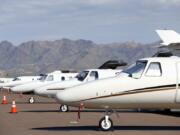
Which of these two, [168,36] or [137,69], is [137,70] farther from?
[168,36]

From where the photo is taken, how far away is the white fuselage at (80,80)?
28688mm

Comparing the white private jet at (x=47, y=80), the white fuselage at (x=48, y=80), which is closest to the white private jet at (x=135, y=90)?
the white fuselage at (x=48, y=80)

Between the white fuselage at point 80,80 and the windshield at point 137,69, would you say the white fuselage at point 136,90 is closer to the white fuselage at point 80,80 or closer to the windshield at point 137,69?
the windshield at point 137,69

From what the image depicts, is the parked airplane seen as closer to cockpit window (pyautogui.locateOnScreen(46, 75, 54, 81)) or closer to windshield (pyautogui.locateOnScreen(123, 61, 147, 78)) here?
windshield (pyautogui.locateOnScreen(123, 61, 147, 78))

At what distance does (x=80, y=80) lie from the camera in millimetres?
29297

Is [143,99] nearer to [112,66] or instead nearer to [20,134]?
[20,134]

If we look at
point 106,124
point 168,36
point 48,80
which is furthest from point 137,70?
point 168,36

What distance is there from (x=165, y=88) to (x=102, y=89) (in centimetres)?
185

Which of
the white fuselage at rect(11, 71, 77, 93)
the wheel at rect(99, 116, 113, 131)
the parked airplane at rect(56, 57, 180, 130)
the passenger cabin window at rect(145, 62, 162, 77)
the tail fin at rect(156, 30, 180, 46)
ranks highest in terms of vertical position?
the tail fin at rect(156, 30, 180, 46)

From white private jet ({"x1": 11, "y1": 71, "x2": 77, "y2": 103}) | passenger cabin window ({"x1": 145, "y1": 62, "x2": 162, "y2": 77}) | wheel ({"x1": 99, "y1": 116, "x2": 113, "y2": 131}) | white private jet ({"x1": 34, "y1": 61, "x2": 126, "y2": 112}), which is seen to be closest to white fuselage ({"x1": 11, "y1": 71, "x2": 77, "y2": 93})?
white private jet ({"x1": 11, "y1": 71, "x2": 77, "y2": 103})

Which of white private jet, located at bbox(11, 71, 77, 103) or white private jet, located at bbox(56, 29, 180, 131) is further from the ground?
white private jet, located at bbox(11, 71, 77, 103)

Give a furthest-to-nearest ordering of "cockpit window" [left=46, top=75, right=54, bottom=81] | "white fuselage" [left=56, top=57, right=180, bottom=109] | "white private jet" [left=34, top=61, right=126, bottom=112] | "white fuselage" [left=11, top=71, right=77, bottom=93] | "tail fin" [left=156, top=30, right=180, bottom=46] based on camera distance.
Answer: "tail fin" [left=156, top=30, right=180, bottom=46]
"cockpit window" [left=46, top=75, right=54, bottom=81]
"white fuselage" [left=11, top=71, right=77, bottom=93]
"white private jet" [left=34, top=61, right=126, bottom=112]
"white fuselage" [left=56, top=57, right=180, bottom=109]

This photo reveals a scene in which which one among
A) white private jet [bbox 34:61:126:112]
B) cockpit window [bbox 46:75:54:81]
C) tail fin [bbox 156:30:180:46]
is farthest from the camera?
tail fin [bbox 156:30:180:46]

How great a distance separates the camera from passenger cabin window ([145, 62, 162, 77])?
15.3 m
